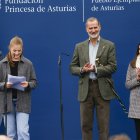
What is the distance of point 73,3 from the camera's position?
7363mm

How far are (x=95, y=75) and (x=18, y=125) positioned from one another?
1.15 metres

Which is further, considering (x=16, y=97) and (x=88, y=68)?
(x=16, y=97)

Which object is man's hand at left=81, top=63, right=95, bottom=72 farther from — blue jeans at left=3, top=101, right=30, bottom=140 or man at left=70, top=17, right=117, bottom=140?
blue jeans at left=3, top=101, right=30, bottom=140

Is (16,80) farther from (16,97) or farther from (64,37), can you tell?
(64,37)

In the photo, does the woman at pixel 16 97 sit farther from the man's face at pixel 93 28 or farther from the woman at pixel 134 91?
the woman at pixel 134 91

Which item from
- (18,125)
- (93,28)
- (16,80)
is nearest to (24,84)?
(16,80)

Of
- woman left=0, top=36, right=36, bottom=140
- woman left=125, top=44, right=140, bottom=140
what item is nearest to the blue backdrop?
woman left=125, top=44, right=140, bottom=140

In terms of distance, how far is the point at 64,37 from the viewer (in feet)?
24.4

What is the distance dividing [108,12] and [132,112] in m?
1.63

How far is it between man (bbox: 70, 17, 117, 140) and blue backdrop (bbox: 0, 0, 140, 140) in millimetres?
929

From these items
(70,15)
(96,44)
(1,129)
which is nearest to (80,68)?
(96,44)

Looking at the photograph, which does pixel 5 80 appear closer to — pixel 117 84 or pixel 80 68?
pixel 80 68

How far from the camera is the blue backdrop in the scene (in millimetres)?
7332

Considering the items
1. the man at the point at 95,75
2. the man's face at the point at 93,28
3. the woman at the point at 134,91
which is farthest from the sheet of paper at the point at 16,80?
the woman at the point at 134,91
